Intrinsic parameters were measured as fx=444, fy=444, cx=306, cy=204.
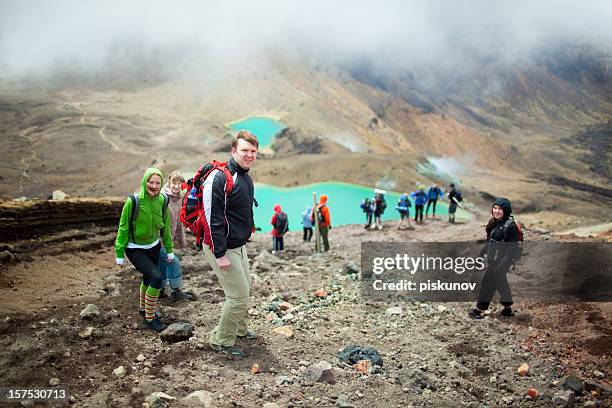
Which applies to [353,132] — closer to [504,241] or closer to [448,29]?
[504,241]

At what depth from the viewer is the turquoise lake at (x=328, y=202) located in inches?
858

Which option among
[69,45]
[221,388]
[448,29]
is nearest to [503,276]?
[221,388]

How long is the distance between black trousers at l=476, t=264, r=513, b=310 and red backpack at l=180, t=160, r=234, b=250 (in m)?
A: 3.77

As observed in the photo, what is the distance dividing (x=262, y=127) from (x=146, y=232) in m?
40.9

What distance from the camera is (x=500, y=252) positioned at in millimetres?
5664

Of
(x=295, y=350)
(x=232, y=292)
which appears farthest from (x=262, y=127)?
(x=232, y=292)

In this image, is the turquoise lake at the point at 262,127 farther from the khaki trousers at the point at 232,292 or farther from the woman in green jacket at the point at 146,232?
the khaki trousers at the point at 232,292

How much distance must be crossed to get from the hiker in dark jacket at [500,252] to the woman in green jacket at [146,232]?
13.1 ft

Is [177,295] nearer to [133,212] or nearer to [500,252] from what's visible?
[133,212]

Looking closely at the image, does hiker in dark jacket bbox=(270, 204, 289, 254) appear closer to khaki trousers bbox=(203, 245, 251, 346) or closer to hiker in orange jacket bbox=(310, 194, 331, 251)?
hiker in orange jacket bbox=(310, 194, 331, 251)

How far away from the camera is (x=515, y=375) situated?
14.7 ft

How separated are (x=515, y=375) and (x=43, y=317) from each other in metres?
5.12

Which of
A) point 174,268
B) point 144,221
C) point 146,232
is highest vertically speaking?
point 144,221

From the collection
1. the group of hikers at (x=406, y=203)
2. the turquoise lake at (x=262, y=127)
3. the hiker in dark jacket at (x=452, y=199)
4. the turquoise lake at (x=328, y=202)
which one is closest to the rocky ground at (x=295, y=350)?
the group of hikers at (x=406, y=203)
